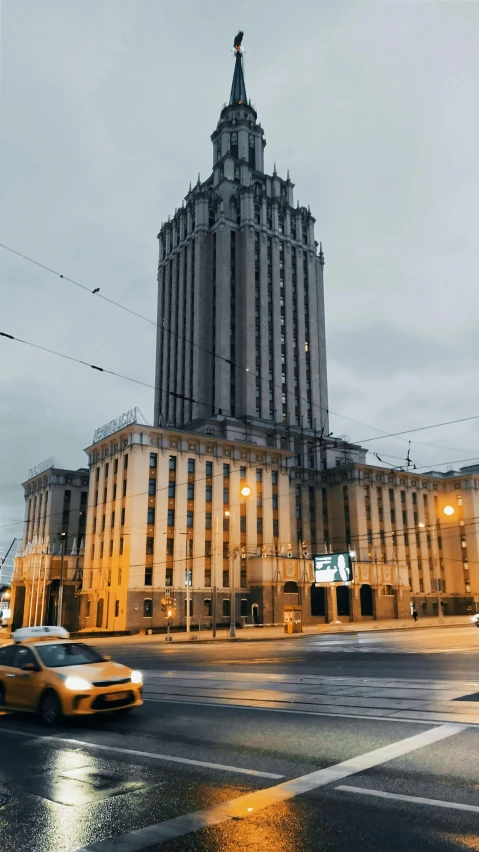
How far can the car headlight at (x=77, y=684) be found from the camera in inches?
397

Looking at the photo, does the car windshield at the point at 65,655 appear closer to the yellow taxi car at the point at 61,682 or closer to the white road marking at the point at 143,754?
the yellow taxi car at the point at 61,682

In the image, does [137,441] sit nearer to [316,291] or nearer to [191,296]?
[191,296]

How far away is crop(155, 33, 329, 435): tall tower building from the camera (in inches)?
3656

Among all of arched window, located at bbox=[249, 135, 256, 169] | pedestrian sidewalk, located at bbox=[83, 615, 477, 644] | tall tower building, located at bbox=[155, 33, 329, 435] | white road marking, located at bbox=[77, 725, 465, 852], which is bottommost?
pedestrian sidewalk, located at bbox=[83, 615, 477, 644]

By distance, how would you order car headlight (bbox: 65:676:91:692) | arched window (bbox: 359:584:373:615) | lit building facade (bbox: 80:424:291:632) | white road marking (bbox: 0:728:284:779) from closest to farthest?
white road marking (bbox: 0:728:284:779)
car headlight (bbox: 65:676:91:692)
lit building facade (bbox: 80:424:291:632)
arched window (bbox: 359:584:373:615)

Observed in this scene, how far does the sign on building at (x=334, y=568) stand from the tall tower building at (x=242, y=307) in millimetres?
38869

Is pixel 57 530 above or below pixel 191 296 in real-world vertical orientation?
below

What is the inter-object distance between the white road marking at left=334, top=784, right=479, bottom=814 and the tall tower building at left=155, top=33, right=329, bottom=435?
3228 inches

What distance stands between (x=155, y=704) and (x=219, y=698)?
1.41 meters

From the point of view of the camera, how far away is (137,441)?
6519cm

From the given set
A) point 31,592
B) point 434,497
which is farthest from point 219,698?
point 434,497

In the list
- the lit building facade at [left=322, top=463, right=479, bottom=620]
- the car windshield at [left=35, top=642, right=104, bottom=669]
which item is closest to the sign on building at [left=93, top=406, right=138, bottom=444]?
the lit building facade at [left=322, top=463, right=479, bottom=620]

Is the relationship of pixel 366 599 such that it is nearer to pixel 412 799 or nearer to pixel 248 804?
pixel 412 799

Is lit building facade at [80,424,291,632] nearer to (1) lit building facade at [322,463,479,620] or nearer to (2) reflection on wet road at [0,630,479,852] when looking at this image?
(1) lit building facade at [322,463,479,620]
